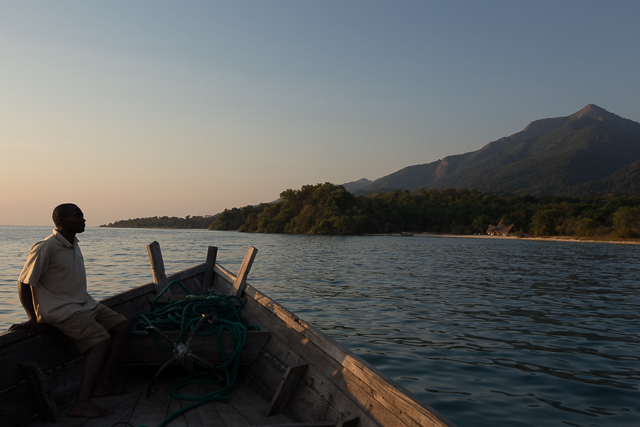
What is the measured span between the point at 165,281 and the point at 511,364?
16.0 ft

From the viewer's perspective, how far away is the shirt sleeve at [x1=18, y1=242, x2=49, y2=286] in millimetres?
3209

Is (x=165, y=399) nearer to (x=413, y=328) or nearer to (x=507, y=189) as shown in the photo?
(x=413, y=328)

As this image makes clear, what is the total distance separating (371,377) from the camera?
2756mm

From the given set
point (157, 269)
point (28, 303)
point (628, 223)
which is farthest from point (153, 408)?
point (628, 223)

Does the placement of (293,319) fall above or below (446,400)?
above

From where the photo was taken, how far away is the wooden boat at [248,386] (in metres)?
2.77

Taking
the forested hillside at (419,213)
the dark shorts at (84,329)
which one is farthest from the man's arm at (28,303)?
the forested hillside at (419,213)

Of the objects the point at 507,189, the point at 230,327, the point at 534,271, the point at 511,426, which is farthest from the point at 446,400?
the point at 507,189

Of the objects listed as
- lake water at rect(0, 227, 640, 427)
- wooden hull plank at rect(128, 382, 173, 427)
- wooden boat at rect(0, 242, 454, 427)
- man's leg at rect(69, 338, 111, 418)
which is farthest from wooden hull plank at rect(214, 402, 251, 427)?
lake water at rect(0, 227, 640, 427)

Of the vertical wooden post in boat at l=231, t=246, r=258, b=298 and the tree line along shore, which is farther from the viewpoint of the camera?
the tree line along shore

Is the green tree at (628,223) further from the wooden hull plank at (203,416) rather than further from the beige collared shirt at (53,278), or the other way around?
the beige collared shirt at (53,278)

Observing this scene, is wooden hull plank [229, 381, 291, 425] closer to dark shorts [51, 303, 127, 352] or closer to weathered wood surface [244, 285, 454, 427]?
weathered wood surface [244, 285, 454, 427]

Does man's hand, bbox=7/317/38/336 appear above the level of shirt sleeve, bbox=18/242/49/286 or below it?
below

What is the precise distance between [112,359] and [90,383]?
0.34 metres
